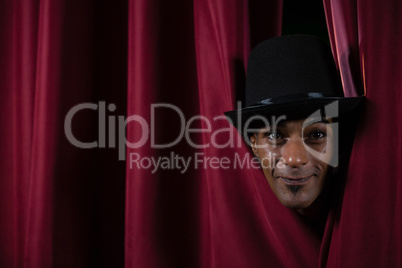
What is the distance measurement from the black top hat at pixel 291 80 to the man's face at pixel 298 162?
0.04 metres

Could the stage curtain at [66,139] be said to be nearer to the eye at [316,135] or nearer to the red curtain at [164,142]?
the red curtain at [164,142]

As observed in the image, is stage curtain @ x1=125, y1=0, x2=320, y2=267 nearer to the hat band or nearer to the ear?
the ear

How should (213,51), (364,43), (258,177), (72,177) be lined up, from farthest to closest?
(72,177)
(213,51)
(258,177)
(364,43)

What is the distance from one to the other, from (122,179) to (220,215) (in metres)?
0.42

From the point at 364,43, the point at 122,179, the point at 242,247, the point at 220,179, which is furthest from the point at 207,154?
the point at 364,43

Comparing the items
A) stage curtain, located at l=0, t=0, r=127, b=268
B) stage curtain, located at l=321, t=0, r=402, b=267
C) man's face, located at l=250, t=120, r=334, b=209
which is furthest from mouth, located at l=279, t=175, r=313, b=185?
stage curtain, located at l=0, t=0, r=127, b=268

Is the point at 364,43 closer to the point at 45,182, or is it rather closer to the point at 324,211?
the point at 324,211

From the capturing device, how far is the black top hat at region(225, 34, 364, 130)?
0.75 metres

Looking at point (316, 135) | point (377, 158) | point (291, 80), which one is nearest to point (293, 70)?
point (291, 80)

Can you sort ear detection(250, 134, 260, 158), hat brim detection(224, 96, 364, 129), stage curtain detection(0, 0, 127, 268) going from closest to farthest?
hat brim detection(224, 96, 364, 129) < ear detection(250, 134, 260, 158) < stage curtain detection(0, 0, 127, 268)

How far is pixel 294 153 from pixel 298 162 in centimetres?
2

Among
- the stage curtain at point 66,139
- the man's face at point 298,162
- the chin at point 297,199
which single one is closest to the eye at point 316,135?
the man's face at point 298,162

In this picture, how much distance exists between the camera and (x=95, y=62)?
3.87 feet

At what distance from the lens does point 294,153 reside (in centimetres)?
77
